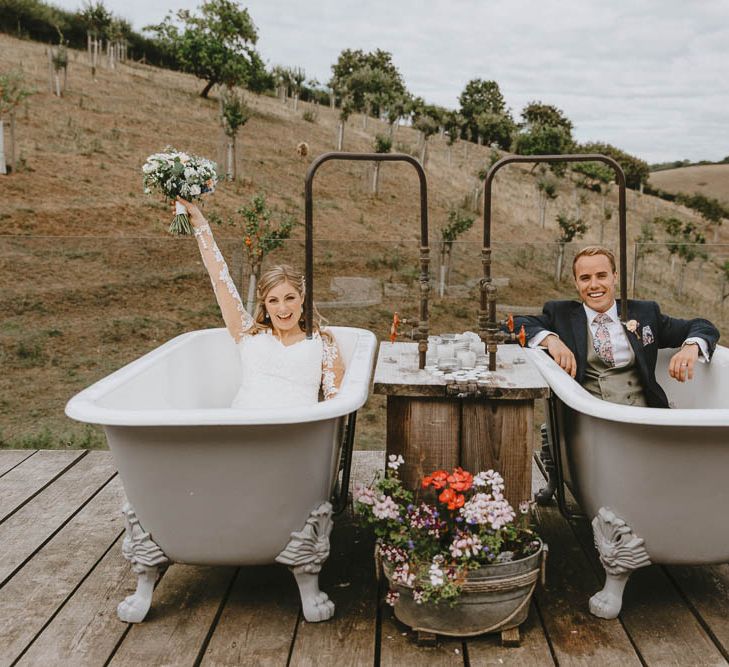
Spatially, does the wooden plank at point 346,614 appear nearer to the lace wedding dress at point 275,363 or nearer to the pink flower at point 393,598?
the pink flower at point 393,598

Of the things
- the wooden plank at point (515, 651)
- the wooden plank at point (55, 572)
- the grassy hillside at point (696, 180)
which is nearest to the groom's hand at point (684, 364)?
the wooden plank at point (515, 651)

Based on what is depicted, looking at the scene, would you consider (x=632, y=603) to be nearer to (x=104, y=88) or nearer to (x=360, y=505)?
(x=360, y=505)

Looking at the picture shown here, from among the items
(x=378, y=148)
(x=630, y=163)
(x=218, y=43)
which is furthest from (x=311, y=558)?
(x=630, y=163)

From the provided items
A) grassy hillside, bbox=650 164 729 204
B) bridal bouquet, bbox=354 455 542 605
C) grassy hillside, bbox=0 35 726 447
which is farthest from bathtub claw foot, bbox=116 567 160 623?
grassy hillside, bbox=650 164 729 204

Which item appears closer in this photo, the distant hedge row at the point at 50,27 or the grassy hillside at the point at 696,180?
the distant hedge row at the point at 50,27

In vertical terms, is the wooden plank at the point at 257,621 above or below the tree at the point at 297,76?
below

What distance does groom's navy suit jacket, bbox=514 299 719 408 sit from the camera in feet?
7.56

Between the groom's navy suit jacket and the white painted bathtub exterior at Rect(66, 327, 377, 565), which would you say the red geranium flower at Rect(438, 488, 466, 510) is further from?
the groom's navy suit jacket

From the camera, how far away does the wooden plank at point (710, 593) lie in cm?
185

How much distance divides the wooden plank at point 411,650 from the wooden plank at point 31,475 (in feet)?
4.92

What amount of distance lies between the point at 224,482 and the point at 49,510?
1.20 meters

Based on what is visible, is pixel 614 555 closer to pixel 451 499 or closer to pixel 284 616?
pixel 451 499

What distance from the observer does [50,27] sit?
22484mm

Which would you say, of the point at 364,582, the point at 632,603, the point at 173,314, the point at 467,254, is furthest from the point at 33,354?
the point at 632,603
